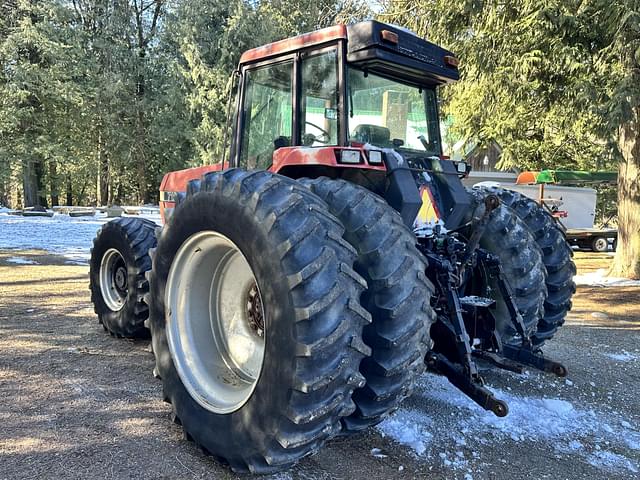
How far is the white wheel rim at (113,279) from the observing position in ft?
16.9

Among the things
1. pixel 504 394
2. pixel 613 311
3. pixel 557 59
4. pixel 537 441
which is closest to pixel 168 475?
pixel 537 441

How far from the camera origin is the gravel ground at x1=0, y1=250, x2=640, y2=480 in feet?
9.32

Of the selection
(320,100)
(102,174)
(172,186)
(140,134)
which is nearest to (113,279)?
(172,186)

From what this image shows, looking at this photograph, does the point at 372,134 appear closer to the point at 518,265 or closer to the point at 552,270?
the point at 518,265

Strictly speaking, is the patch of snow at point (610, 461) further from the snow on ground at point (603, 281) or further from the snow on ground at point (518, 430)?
the snow on ground at point (603, 281)

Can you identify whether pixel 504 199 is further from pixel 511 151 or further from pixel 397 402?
pixel 511 151

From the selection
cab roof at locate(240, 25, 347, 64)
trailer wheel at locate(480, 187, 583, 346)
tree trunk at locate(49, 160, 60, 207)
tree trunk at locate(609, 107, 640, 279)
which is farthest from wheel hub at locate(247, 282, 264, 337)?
tree trunk at locate(49, 160, 60, 207)

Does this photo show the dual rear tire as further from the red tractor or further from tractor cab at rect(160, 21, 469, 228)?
tractor cab at rect(160, 21, 469, 228)

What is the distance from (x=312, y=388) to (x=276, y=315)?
14.7 inches

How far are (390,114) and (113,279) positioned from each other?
3.21 metres

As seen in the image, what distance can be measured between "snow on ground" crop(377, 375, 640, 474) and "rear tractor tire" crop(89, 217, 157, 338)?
2571mm

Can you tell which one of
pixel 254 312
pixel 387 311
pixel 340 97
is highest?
pixel 340 97

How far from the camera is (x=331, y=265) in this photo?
2422 millimetres

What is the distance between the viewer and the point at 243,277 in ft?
10.8
